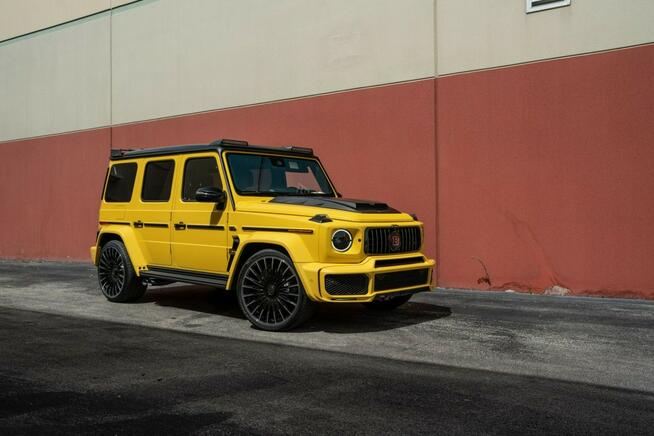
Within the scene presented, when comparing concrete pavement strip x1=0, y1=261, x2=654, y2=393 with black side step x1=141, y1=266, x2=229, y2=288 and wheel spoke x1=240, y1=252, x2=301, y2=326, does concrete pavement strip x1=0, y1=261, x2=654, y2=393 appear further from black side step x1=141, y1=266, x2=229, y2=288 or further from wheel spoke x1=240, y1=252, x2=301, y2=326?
black side step x1=141, y1=266, x2=229, y2=288

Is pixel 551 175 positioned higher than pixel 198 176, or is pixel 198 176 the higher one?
pixel 551 175

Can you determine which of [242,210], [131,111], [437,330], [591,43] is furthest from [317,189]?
[131,111]

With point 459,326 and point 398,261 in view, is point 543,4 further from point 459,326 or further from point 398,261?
point 459,326

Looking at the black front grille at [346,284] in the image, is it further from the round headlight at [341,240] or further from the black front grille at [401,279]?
the round headlight at [341,240]

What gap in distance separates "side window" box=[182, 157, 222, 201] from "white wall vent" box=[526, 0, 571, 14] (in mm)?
5822

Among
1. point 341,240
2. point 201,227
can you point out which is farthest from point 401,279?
point 201,227

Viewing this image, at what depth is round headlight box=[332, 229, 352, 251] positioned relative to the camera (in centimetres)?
591

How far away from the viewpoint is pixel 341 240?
5.93m

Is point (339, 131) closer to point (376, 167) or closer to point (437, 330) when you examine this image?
point (376, 167)

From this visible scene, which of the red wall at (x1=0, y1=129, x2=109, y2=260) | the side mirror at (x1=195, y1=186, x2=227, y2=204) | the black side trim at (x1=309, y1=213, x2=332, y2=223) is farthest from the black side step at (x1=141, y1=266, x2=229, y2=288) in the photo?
the red wall at (x1=0, y1=129, x2=109, y2=260)

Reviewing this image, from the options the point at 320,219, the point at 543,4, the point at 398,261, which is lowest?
the point at 398,261

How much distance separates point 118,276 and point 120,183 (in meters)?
1.28

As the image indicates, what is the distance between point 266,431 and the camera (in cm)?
337

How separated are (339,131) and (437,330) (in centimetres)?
581
